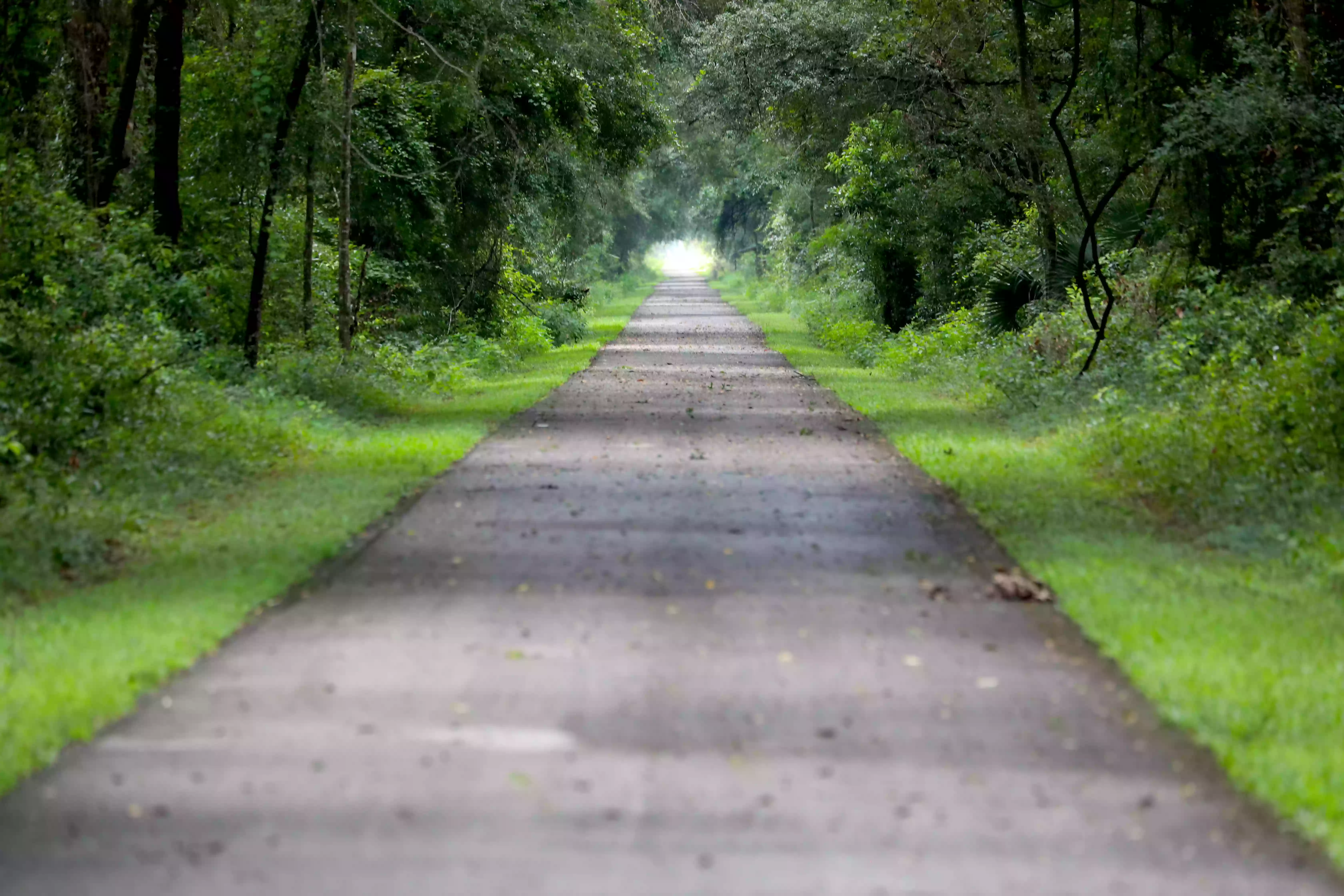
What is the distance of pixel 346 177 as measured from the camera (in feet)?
63.1

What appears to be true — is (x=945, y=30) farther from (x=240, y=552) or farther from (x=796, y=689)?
(x=796, y=689)

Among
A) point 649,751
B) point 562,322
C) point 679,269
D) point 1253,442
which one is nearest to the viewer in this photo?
point 649,751

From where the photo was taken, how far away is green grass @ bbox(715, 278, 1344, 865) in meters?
5.62

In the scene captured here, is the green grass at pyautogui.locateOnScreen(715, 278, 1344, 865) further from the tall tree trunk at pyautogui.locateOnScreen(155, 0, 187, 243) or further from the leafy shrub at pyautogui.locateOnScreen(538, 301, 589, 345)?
the leafy shrub at pyautogui.locateOnScreen(538, 301, 589, 345)

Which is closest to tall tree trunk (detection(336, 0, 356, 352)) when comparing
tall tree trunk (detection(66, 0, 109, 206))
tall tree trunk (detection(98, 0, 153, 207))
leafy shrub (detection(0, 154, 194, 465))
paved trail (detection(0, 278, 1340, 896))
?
leafy shrub (detection(0, 154, 194, 465))

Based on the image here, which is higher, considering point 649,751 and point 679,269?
point 649,751

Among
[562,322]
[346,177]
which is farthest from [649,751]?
[562,322]

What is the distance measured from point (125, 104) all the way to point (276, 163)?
6.28ft

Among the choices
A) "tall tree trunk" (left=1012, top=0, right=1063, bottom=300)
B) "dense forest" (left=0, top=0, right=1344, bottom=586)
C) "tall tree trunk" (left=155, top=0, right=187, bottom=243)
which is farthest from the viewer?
"tall tree trunk" (left=1012, top=0, right=1063, bottom=300)

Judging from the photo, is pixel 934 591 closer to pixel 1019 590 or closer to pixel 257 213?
pixel 1019 590

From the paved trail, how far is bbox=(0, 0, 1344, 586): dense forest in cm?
283

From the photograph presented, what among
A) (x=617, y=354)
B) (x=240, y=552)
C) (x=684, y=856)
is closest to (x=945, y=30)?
(x=617, y=354)

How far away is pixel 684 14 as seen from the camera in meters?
34.5

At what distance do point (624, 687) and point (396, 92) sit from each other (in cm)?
1869
